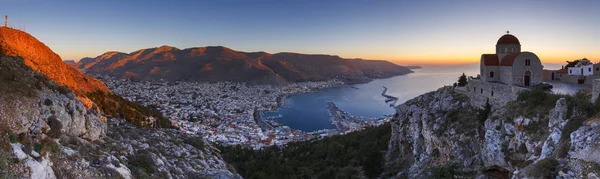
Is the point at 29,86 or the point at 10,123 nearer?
the point at 10,123

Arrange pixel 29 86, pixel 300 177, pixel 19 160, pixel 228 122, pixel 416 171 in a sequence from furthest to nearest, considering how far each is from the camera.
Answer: pixel 228 122 < pixel 300 177 < pixel 416 171 < pixel 29 86 < pixel 19 160

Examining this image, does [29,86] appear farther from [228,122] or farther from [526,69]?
[228,122]

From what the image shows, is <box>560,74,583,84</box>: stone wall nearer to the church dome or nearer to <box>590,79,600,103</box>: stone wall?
the church dome

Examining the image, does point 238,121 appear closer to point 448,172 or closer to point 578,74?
point 448,172

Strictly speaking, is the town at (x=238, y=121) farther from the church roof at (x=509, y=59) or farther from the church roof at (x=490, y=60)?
the church roof at (x=509, y=59)

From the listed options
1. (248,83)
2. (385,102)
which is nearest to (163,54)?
(248,83)

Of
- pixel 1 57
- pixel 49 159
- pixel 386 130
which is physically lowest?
pixel 386 130

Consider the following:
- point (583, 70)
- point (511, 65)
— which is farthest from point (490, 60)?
point (583, 70)

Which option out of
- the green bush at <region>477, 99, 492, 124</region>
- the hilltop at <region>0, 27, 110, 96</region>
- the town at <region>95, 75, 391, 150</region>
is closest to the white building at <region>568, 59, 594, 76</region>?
the green bush at <region>477, 99, 492, 124</region>
